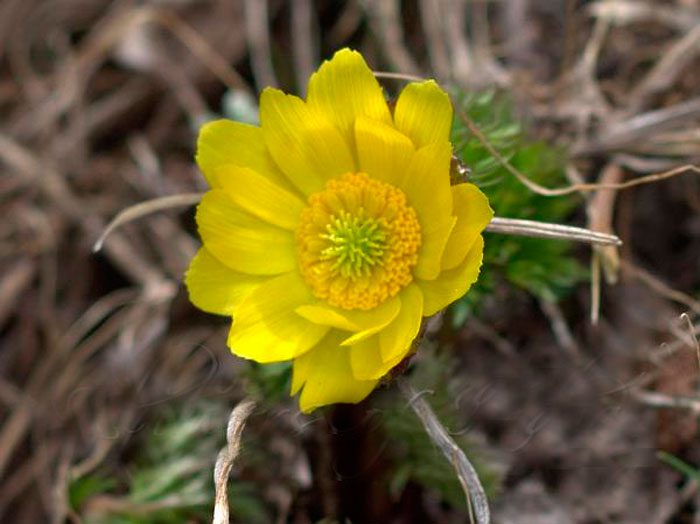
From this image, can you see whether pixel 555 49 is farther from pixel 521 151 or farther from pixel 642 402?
pixel 642 402

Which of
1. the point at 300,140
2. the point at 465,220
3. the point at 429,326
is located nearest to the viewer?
the point at 465,220

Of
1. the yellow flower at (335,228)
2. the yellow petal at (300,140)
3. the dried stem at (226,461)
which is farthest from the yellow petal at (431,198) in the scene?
the dried stem at (226,461)

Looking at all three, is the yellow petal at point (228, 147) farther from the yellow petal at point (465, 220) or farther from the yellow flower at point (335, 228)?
the yellow petal at point (465, 220)

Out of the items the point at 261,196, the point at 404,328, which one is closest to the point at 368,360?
the point at 404,328

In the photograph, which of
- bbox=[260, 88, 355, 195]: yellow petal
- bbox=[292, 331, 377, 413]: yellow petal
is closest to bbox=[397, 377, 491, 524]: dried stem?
bbox=[292, 331, 377, 413]: yellow petal

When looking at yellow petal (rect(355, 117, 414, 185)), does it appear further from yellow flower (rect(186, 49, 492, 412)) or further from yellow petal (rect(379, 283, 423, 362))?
yellow petal (rect(379, 283, 423, 362))

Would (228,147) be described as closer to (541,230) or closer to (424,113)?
(424,113)
